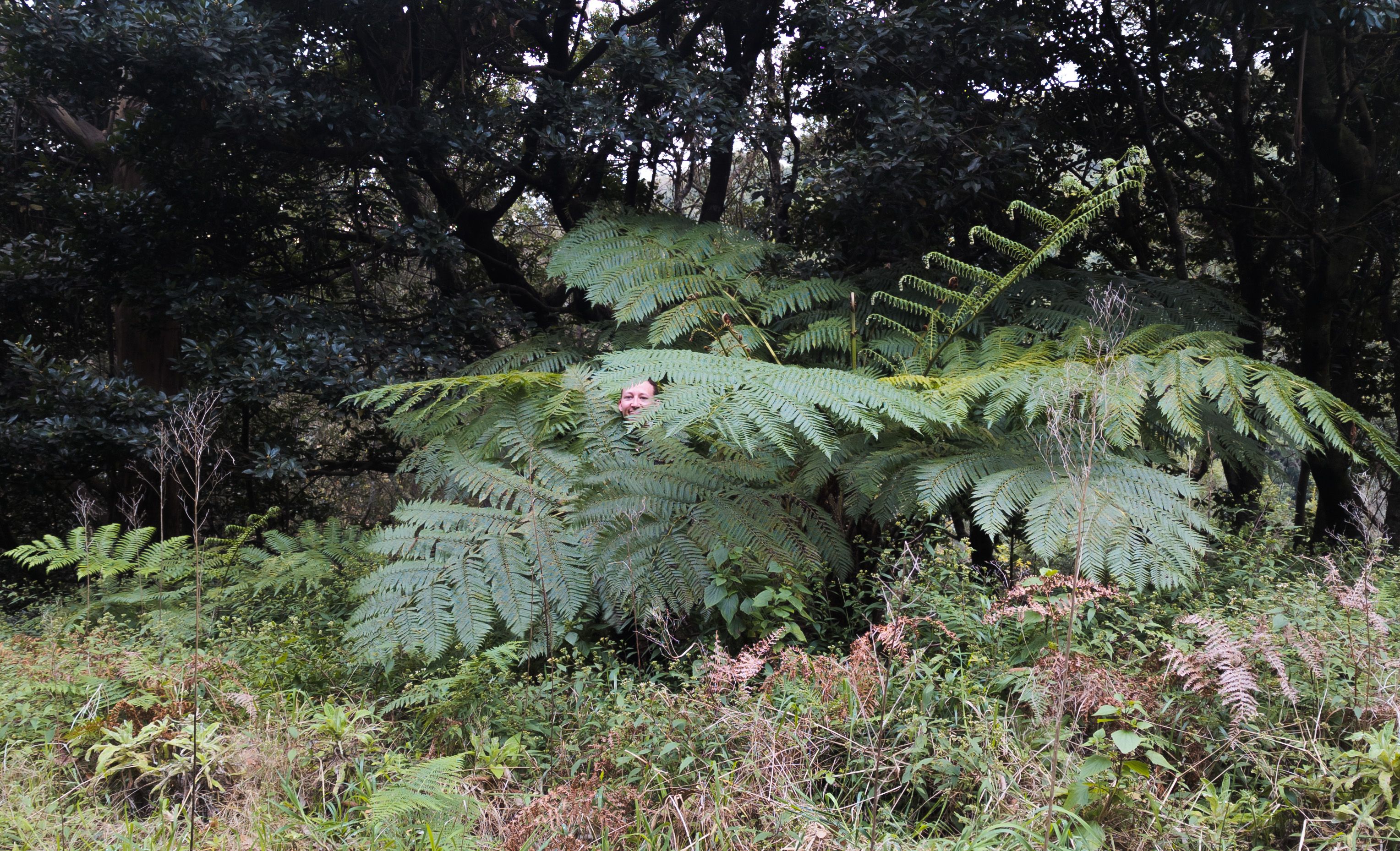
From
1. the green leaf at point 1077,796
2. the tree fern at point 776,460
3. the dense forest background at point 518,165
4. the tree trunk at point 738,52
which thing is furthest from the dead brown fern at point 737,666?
the tree trunk at point 738,52

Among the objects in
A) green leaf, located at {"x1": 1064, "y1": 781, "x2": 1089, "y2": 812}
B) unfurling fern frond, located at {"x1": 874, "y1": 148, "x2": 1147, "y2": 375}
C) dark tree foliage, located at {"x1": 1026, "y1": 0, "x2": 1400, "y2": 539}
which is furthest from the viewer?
dark tree foliage, located at {"x1": 1026, "y1": 0, "x2": 1400, "y2": 539}

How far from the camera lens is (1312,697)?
181cm

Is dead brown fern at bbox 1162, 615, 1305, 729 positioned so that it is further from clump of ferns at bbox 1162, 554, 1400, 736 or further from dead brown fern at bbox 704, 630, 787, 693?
dead brown fern at bbox 704, 630, 787, 693

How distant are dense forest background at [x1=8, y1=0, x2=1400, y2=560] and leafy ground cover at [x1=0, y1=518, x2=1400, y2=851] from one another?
155 cm

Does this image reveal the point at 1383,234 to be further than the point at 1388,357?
No

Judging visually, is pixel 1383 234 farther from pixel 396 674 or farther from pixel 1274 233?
pixel 396 674

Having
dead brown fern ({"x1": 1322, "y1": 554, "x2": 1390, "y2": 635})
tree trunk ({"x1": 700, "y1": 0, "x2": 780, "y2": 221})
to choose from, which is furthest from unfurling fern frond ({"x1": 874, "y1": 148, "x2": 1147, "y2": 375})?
tree trunk ({"x1": 700, "y1": 0, "x2": 780, "y2": 221})

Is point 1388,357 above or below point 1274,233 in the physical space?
below

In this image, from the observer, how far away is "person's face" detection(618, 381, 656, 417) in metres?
2.76

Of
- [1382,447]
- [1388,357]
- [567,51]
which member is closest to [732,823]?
[1382,447]

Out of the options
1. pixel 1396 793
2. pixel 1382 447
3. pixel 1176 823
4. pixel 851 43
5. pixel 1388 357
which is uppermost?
pixel 851 43

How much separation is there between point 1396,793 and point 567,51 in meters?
5.14

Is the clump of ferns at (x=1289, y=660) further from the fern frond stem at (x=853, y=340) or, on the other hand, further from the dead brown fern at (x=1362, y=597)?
the fern frond stem at (x=853, y=340)

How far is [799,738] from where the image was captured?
72.6 inches
